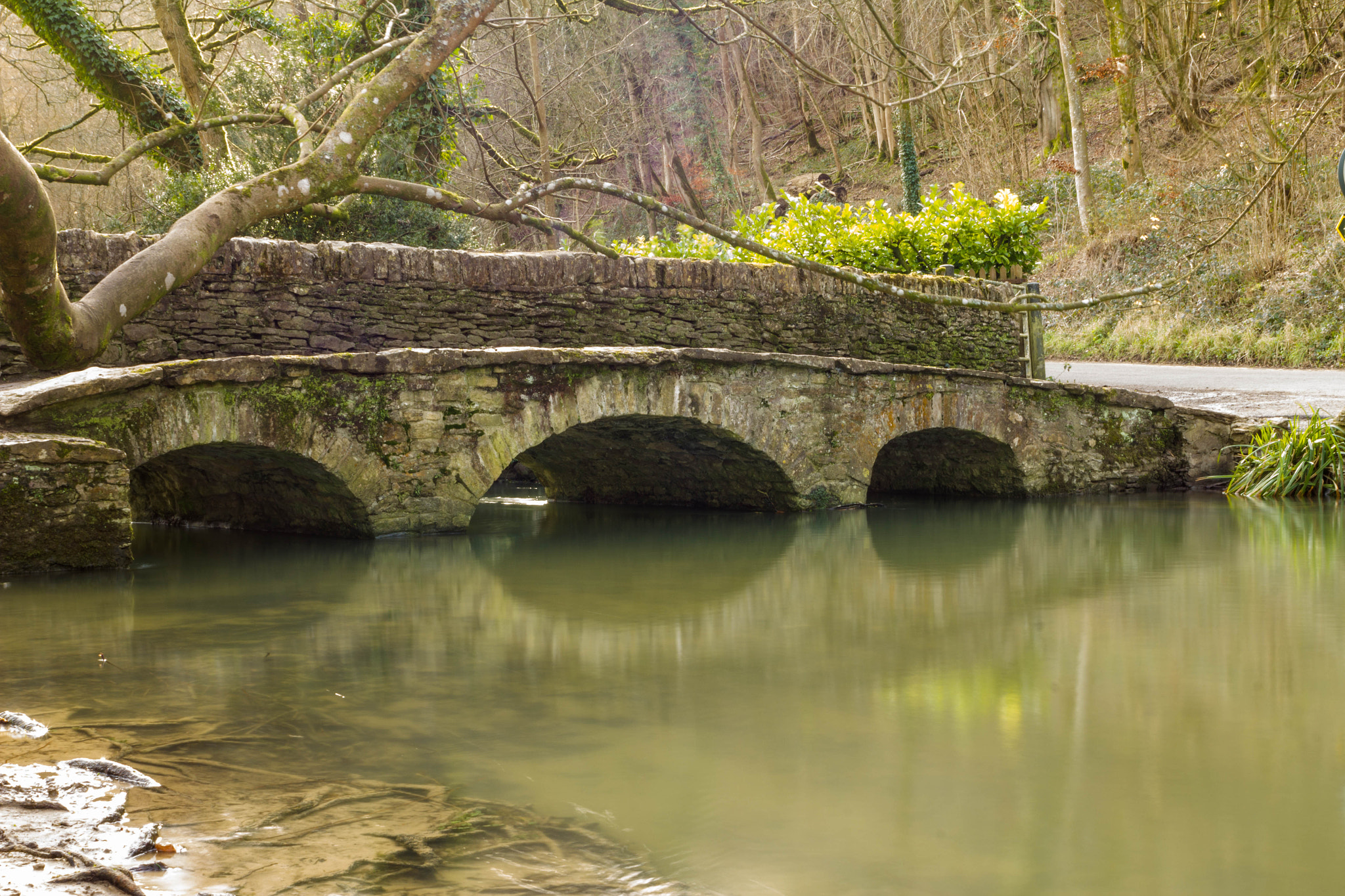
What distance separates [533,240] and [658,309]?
53.7 ft

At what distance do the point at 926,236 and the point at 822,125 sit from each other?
74.2 feet

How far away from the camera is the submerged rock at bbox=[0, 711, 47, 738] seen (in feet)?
9.31

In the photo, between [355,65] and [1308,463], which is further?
[1308,463]

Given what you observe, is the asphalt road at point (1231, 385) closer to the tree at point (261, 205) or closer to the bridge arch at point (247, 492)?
the tree at point (261, 205)

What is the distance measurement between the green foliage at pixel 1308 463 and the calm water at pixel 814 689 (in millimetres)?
3336

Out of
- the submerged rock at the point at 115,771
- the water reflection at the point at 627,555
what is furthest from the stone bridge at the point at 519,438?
the submerged rock at the point at 115,771

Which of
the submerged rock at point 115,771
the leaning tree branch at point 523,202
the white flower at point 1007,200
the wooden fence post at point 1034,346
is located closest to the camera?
the submerged rock at point 115,771

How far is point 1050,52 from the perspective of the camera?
930 inches

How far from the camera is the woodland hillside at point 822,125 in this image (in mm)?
11289

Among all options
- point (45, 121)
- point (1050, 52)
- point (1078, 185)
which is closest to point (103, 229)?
point (45, 121)

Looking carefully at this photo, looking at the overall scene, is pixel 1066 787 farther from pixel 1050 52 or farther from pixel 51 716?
pixel 1050 52

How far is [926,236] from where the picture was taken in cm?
1152

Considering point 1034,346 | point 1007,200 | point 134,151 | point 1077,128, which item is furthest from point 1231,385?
point 134,151

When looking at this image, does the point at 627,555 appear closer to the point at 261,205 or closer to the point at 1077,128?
the point at 261,205
